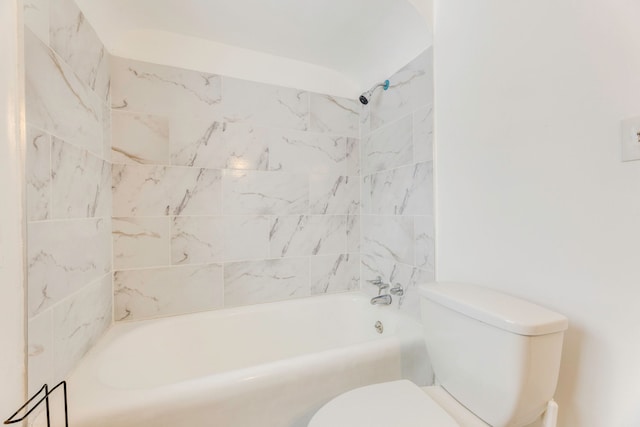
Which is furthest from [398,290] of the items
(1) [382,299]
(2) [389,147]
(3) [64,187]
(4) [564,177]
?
(3) [64,187]

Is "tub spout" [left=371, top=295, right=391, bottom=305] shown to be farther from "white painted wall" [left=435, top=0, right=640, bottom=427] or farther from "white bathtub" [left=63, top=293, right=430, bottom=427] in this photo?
"white painted wall" [left=435, top=0, right=640, bottom=427]

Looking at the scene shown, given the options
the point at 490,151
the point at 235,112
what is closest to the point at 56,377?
the point at 235,112

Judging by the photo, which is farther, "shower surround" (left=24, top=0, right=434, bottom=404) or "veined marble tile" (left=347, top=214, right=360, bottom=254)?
"veined marble tile" (left=347, top=214, right=360, bottom=254)

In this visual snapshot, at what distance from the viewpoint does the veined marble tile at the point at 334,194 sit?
6.26 ft

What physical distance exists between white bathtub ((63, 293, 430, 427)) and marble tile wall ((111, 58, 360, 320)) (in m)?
0.14

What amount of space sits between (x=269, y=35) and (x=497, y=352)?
1.83 m

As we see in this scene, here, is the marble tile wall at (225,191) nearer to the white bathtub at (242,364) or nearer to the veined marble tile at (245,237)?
the veined marble tile at (245,237)

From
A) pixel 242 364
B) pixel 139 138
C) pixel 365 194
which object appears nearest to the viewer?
pixel 139 138

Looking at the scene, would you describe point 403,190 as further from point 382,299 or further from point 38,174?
point 38,174

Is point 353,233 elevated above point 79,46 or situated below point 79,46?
below

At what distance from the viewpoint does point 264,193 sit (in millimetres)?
1771

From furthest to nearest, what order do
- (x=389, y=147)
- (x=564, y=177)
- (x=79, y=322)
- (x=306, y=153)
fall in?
(x=306, y=153)
(x=389, y=147)
(x=79, y=322)
(x=564, y=177)

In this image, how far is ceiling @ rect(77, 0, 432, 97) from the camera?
1.38m

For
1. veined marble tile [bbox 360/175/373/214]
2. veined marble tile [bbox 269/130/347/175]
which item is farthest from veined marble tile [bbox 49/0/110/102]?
veined marble tile [bbox 360/175/373/214]
